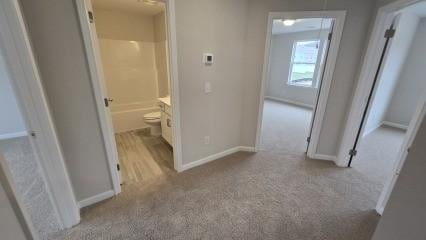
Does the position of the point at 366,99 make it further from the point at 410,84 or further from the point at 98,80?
the point at 410,84

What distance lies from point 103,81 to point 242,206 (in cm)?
190

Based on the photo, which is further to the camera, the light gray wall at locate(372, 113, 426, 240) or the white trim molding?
the white trim molding

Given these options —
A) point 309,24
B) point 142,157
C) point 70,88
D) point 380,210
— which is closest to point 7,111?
point 142,157

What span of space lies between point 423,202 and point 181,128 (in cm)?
205

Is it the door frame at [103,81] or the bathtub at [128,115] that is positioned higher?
the door frame at [103,81]

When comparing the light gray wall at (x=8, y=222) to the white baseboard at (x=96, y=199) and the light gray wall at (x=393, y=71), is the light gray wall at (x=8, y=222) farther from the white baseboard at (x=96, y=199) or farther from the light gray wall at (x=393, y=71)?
the light gray wall at (x=393, y=71)

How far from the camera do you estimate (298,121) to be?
4703 mm

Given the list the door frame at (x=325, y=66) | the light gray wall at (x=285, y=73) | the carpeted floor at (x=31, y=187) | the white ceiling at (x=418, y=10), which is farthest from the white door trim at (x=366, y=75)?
the light gray wall at (x=285, y=73)

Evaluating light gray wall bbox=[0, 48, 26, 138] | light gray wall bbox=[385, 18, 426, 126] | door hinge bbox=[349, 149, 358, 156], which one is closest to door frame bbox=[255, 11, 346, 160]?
door hinge bbox=[349, 149, 358, 156]

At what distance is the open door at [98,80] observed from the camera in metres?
1.52

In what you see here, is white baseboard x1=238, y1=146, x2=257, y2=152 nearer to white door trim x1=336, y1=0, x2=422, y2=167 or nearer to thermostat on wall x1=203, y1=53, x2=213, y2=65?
white door trim x1=336, y1=0, x2=422, y2=167

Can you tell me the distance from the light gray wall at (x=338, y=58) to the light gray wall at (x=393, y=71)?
134 cm

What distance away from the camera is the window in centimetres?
595

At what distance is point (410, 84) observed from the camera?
13.7ft
